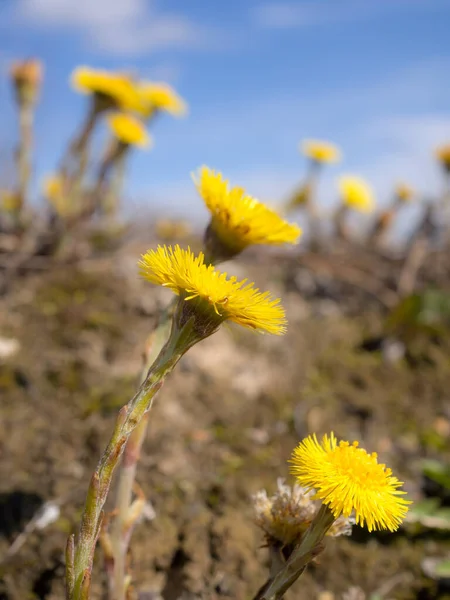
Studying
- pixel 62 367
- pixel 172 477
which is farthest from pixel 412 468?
pixel 62 367

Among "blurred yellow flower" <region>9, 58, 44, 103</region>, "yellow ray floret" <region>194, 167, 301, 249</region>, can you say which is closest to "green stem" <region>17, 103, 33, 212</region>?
"blurred yellow flower" <region>9, 58, 44, 103</region>

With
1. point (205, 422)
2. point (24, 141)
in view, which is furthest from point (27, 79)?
point (205, 422)

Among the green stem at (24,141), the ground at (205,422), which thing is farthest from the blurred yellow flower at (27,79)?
the ground at (205,422)

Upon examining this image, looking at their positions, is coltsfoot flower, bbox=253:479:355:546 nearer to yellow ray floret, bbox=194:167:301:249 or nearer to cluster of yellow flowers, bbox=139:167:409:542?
cluster of yellow flowers, bbox=139:167:409:542

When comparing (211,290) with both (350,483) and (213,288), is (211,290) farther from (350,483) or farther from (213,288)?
(350,483)

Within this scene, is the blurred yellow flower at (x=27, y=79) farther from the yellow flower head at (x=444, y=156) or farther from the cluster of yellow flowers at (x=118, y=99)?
the yellow flower head at (x=444, y=156)

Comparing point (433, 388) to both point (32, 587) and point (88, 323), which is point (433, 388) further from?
point (32, 587)
